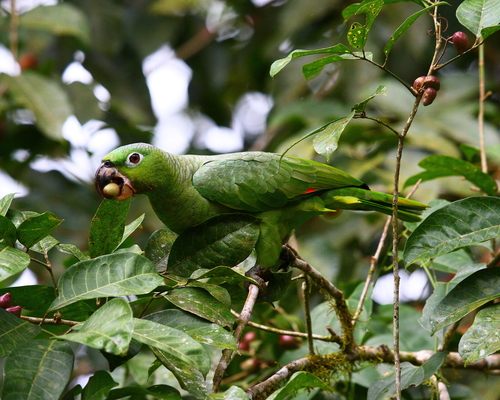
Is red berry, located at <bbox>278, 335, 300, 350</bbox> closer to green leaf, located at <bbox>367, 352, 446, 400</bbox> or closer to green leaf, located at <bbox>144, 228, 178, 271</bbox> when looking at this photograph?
green leaf, located at <bbox>367, 352, 446, 400</bbox>

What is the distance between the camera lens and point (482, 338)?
4.75ft

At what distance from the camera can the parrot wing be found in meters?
2.11

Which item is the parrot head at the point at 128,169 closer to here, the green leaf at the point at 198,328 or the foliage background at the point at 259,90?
the green leaf at the point at 198,328

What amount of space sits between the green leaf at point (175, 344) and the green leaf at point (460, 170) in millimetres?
1411

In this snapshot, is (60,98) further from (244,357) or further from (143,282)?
(143,282)

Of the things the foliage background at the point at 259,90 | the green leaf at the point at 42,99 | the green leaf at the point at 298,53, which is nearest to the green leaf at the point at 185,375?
the green leaf at the point at 298,53

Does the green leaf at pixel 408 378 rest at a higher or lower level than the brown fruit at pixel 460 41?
lower

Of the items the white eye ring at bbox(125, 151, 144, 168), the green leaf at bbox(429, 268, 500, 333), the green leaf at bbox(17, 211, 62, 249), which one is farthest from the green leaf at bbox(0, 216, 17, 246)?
the green leaf at bbox(429, 268, 500, 333)

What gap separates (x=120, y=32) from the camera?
4.59 m

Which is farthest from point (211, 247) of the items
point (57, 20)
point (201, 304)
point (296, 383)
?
point (57, 20)

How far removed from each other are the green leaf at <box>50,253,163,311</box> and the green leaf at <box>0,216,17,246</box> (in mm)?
212

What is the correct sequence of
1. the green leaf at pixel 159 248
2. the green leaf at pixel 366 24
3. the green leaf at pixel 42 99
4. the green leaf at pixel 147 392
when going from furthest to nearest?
the green leaf at pixel 42 99 < the green leaf at pixel 159 248 < the green leaf at pixel 366 24 < the green leaf at pixel 147 392

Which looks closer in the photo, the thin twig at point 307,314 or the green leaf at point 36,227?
the green leaf at point 36,227

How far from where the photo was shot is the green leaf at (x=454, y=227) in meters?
1.60
